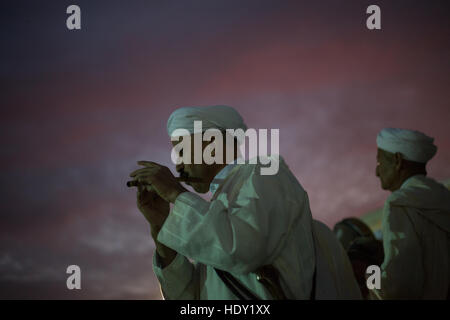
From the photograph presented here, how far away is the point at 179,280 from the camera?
255 cm

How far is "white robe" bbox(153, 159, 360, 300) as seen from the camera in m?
2.07

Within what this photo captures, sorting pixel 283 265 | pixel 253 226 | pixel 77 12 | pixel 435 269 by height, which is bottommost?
pixel 435 269

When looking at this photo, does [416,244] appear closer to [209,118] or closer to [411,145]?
[411,145]

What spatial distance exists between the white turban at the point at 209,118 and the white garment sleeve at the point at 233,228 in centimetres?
43

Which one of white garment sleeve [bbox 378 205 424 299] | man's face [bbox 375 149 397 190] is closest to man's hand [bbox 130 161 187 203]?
white garment sleeve [bbox 378 205 424 299]

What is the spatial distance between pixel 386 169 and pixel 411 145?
236 millimetres

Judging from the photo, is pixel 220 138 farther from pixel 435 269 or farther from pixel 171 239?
pixel 435 269

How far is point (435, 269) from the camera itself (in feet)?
10.3

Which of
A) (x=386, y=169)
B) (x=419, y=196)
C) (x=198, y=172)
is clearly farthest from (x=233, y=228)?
(x=386, y=169)

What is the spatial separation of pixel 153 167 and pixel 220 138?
408 millimetres

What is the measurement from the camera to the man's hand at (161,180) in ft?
7.36

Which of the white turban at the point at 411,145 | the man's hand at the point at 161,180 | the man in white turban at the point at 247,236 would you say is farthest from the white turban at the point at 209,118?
the white turban at the point at 411,145

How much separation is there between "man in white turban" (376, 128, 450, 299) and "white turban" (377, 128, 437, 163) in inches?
6.0
